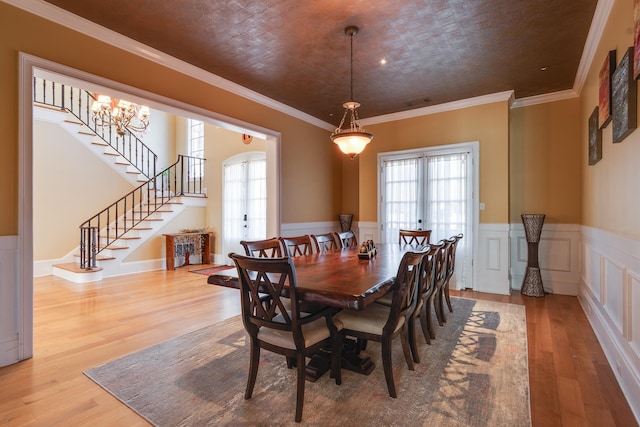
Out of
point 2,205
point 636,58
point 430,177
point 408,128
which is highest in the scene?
point 408,128

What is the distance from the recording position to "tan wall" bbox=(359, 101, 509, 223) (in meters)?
4.73

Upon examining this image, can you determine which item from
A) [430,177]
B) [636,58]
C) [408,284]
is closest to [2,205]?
[408,284]

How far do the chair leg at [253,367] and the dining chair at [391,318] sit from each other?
0.55 m

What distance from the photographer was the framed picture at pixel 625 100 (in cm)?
206

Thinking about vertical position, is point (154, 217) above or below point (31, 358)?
above

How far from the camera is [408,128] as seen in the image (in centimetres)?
560

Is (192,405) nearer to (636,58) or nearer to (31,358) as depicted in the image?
(31,358)

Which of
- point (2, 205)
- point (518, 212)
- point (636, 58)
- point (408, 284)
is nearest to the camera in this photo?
point (636, 58)

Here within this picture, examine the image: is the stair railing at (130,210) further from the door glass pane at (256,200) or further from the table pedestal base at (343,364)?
the table pedestal base at (343,364)

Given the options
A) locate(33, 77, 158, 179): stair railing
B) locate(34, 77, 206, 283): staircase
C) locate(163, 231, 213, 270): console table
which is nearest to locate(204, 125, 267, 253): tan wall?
locate(163, 231, 213, 270): console table

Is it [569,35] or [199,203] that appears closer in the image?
[569,35]

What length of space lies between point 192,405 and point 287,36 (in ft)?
10.6

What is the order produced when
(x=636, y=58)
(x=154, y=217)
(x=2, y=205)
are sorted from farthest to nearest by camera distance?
(x=154, y=217) < (x=2, y=205) < (x=636, y=58)

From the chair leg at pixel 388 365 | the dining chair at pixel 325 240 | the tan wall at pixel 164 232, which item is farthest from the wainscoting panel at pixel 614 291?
the tan wall at pixel 164 232
